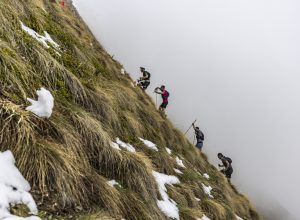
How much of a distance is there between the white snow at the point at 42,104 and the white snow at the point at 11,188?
3.88 ft

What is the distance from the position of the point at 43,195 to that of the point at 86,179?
45.9 inches

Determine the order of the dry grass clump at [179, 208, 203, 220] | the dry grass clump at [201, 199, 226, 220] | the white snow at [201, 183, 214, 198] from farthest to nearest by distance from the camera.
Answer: the white snow at [201, 183, 214, 198]
the dry grass clump at [201, 199, 226, 220]
the dry grass clump at [179, 208, 203, 220]

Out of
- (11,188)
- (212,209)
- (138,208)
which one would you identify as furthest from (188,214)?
(11,188)

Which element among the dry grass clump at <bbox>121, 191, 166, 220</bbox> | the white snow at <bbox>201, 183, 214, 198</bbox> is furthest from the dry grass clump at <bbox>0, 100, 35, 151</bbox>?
the white snow at <bbox>201, 183, 214, 198</bbox>

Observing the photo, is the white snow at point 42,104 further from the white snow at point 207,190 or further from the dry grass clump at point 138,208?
the white snow at point 207,190

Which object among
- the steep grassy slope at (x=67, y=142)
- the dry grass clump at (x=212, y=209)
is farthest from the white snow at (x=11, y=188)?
the dry grass clump at (x=212, y=209)

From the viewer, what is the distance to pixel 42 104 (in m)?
7.57

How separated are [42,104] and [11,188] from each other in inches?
87.4

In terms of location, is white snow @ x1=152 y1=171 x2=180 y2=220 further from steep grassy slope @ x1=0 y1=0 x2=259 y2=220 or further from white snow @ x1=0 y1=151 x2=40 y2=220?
white snow @ x1=0 y1=151 x2=40 y2=220

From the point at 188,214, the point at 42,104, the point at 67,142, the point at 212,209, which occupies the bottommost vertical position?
the point at 67,142

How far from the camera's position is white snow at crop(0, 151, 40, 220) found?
5.34m

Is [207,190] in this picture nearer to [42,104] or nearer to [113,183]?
[113,183]

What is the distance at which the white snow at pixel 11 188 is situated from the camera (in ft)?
17.5

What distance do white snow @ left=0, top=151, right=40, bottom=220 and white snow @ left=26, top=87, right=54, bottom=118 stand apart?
1.18 meters
